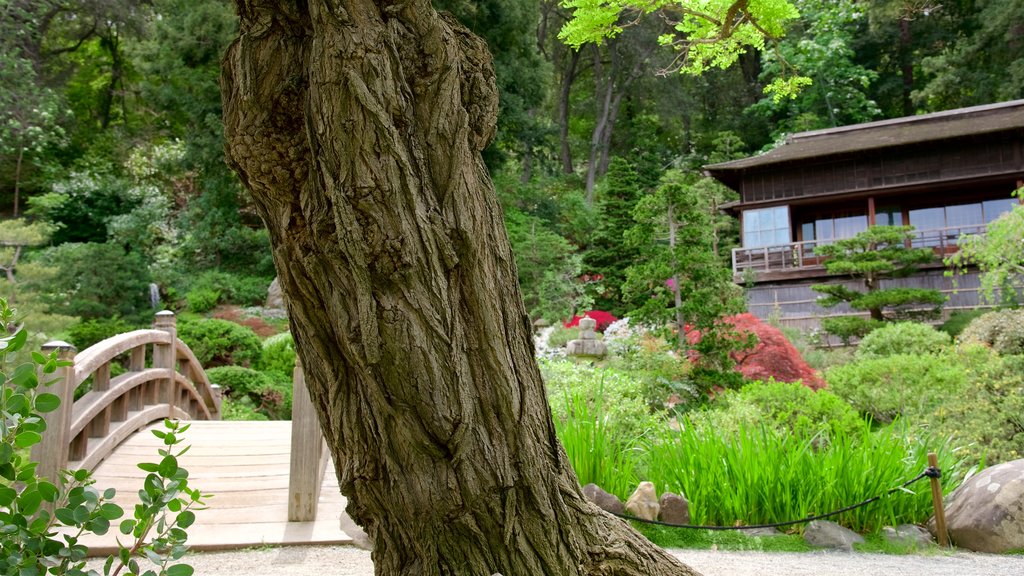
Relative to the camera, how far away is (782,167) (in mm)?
20922

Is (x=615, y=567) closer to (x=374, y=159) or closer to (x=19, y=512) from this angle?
(x=374, y=159)

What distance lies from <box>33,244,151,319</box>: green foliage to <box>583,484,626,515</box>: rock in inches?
528

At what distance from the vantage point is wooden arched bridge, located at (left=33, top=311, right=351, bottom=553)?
4254 millimetres

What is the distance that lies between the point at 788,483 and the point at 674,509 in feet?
2.50

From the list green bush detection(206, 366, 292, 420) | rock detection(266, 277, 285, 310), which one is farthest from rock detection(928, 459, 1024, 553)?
rock detection(266, 277, 285, 310)

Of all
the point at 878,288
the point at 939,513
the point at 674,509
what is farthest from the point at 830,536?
the point at 878,288

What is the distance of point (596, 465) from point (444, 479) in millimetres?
3171

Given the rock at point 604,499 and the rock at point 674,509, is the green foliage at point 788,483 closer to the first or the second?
the rock at point 674,509

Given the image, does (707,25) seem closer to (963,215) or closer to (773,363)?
(773,363)

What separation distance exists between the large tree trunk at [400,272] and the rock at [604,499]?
260 cm

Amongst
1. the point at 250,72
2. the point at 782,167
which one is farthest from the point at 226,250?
the point at 250,72

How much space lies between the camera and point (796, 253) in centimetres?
1961

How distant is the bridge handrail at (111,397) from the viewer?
14.0 ft

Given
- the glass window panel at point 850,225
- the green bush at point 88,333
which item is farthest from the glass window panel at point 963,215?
the green bush at point 88,333
